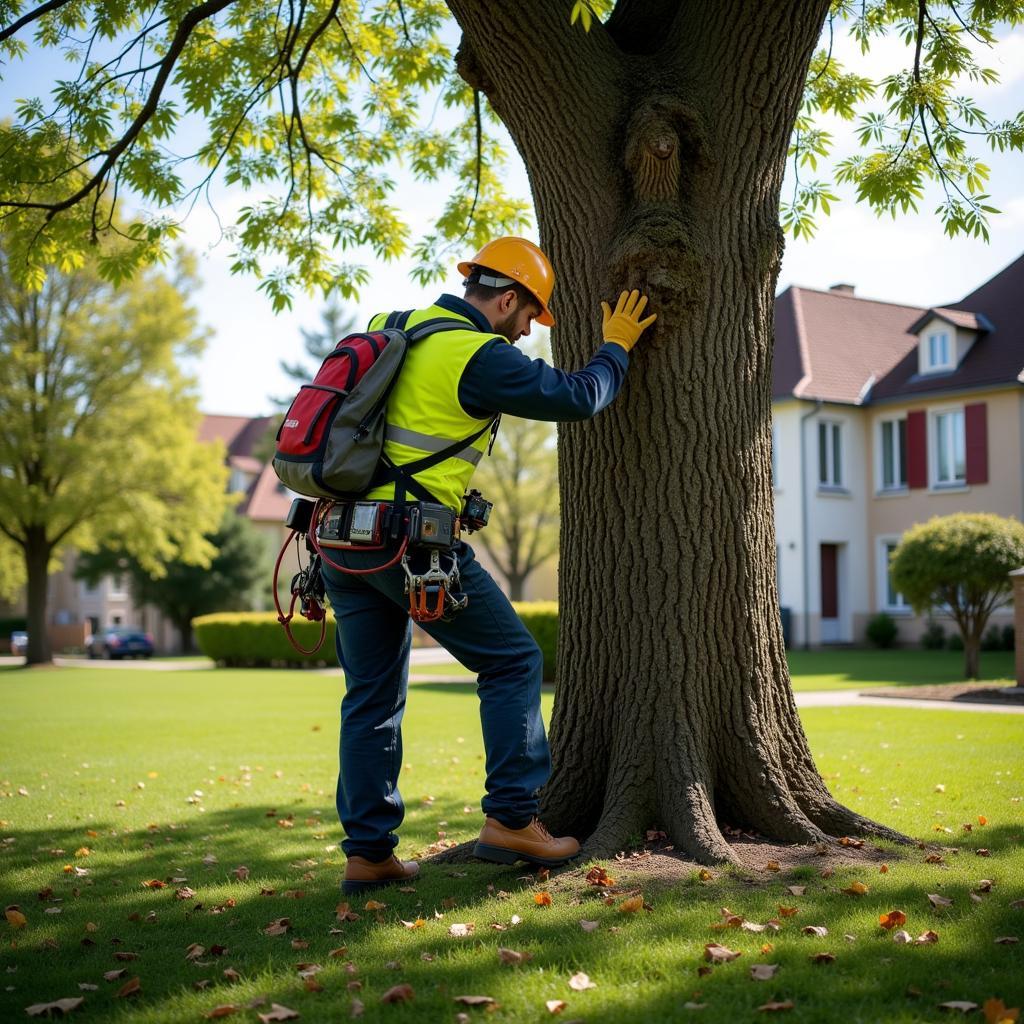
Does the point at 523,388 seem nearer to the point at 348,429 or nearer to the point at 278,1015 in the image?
the point at 348,429

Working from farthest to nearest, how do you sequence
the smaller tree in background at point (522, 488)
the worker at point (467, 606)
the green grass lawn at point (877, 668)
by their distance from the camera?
1. the smaller tree in background at point (522, 488)
2. the green grass lawn at point (877, 668)
3. the worker at point (467, 606)

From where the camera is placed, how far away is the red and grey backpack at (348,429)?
417 cm

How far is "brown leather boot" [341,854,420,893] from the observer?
4477 mm

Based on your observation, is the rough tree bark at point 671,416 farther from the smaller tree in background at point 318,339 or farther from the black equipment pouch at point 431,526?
the smaller tree in background at point 318,339

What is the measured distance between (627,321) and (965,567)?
47.1 ft

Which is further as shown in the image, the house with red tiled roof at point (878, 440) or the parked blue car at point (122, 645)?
the parked blue car at point (122, 645)

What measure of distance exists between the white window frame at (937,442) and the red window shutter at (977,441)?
25 cm

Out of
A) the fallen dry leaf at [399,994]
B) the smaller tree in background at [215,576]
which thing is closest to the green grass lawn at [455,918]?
the fallen dry leaf at [399,994]

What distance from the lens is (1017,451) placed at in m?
27.2

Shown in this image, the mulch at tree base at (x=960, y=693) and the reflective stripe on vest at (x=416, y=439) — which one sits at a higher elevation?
the reflective stripe on vest at (x=416, y=439)

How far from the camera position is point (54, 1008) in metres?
3.27

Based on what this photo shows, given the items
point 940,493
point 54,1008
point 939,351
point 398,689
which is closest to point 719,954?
point 398,689

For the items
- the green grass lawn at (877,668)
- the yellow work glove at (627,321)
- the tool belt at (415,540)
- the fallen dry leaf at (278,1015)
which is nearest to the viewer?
the fallen dry leaf at (278,1015)

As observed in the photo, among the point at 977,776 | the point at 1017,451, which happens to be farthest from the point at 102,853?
the point at 1017,451
